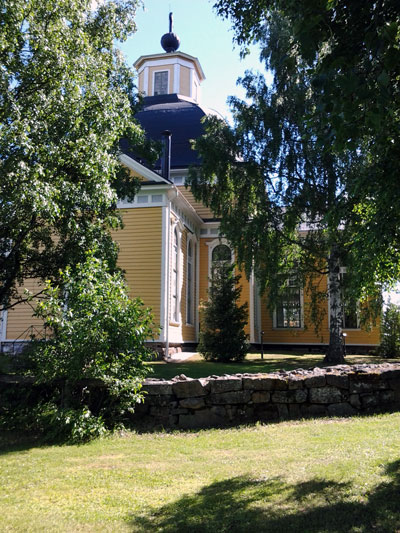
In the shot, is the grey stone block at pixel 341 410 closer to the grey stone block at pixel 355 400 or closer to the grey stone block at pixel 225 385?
the grey stone block at pixel 355 400

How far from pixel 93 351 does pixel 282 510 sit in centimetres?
398

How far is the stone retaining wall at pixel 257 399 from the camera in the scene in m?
7.30

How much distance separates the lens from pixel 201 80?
3353 centimetres

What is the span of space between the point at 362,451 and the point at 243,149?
11328 mm

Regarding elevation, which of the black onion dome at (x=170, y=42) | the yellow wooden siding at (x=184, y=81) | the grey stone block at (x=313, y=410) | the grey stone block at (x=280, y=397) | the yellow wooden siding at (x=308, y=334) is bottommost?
the grey stone block at (x=313, y=410)

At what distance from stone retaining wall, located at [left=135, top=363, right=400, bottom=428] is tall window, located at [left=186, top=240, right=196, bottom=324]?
11423mm

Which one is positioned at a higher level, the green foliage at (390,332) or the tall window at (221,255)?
the tall window at (221,255)

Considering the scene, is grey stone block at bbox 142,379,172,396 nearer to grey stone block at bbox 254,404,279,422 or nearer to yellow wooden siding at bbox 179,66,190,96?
grey stone block at bbox 254,404,279,422

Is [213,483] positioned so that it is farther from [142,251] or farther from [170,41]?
[170,41]

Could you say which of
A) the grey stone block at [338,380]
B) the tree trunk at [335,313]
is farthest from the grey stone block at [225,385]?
the tree trunk at [335,313]

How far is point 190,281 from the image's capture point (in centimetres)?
1961

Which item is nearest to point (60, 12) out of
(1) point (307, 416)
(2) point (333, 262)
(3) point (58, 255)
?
(3) point (58, 255)

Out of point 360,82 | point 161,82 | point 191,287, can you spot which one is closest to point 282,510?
point 360,82

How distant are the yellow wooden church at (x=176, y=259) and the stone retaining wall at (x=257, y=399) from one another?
4.73 metres
